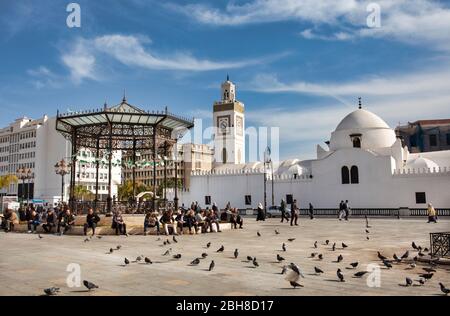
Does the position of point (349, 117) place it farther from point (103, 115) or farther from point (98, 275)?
point (98, 275)

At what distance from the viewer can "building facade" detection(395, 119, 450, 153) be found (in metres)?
67.1

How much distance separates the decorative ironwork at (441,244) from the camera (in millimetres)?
9852

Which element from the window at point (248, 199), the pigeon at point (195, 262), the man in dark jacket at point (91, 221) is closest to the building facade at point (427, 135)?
the window at point (248, 199)

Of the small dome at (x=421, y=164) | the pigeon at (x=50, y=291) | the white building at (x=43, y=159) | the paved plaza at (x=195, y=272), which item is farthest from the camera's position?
the white building at (x=43, y=159)

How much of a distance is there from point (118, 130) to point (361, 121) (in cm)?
3148

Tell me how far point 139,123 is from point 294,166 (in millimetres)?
30547

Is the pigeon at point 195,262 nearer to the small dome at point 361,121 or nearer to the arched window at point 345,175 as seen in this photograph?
the arched window at point 345,175

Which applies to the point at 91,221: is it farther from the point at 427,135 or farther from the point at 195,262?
the point at 427,135

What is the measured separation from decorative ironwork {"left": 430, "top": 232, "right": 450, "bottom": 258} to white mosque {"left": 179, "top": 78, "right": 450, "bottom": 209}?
29686 mm

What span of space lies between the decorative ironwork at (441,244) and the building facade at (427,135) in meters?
62.4

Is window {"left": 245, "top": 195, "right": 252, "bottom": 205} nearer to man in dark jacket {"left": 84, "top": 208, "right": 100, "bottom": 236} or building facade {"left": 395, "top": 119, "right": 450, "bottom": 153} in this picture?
man in dark jacket {"left": 84, "top": 208, "right": 100, "bottom": 236}

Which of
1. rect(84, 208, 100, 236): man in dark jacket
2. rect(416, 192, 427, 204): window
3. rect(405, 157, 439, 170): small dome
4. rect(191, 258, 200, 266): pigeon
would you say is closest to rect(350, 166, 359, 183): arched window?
rect(405, 157, 439, 170): small dome

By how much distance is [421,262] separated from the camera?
9.66m

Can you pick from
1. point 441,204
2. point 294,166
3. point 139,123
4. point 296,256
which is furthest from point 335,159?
point 296,256
